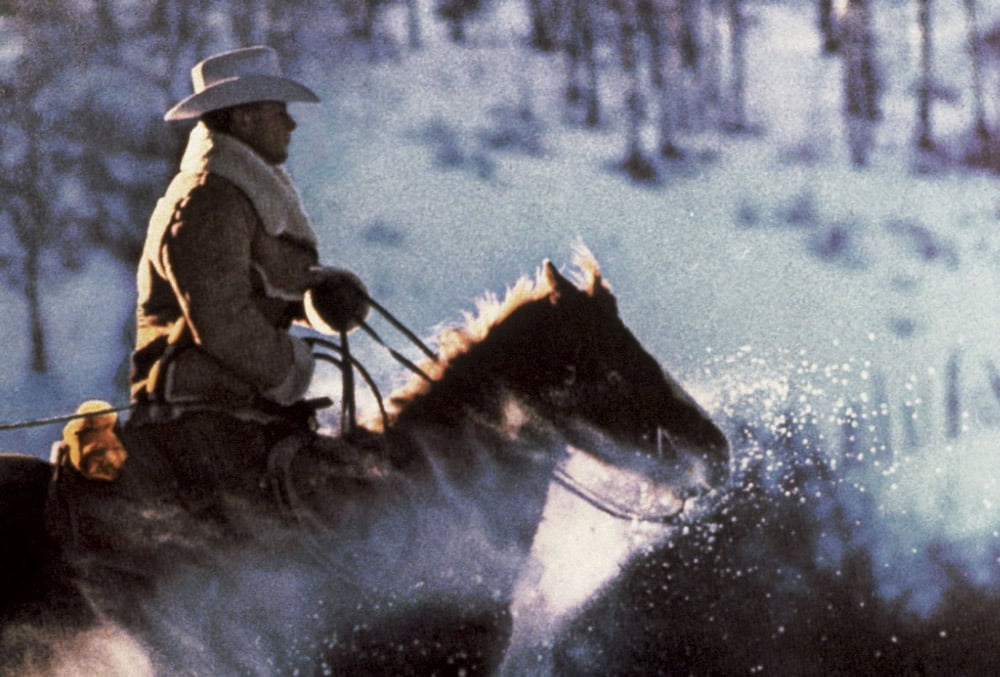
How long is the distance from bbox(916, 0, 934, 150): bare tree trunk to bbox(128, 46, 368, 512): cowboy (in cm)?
171

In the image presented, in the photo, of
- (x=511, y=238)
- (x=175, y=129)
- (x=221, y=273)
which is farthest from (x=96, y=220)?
(x=511, y=238)

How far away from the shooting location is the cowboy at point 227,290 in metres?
2.67

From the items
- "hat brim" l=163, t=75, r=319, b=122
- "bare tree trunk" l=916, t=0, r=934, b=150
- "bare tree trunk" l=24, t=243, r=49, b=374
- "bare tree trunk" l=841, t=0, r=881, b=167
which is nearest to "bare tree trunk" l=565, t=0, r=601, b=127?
"bare tree trunk" l=841, t=0, r=881, b=167

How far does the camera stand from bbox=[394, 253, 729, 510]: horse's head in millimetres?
2799

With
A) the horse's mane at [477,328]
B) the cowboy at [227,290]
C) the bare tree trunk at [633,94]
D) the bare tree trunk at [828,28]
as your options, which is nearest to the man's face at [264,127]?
the cowboy at [227,290]

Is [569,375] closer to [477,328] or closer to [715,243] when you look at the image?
[477,328]

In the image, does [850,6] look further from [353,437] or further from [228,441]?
[228,441]

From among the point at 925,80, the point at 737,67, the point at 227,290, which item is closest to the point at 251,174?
the point at 227,290

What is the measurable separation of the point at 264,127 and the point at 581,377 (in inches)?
37.4

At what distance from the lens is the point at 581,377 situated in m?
2.81

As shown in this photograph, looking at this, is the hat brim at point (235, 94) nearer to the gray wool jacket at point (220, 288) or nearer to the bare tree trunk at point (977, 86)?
the gray wool jacket at point (220, 288)

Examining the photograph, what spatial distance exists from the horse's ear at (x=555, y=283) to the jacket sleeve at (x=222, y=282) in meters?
0.63

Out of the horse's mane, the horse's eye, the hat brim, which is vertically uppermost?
the hat brim

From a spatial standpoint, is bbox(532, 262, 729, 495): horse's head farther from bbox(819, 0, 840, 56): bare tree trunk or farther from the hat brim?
bbox(819, 0, 840, 56): bare tree trunk
